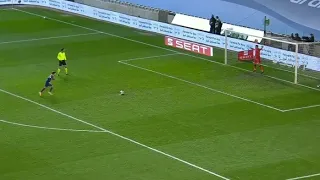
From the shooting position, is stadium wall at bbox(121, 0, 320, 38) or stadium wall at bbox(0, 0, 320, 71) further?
stadium wall at bbox(121, 0, 320, 38)

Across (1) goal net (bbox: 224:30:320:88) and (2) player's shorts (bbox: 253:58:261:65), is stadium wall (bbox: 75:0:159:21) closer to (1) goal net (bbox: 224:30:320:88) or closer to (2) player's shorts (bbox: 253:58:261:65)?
(1) goal net (bbox: 224:30:320:88)

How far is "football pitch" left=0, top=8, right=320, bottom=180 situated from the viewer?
3103 centimetres

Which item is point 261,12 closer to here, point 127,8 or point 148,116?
point 127,8

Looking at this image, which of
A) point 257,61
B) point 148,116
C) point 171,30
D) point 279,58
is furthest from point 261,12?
point 148,116

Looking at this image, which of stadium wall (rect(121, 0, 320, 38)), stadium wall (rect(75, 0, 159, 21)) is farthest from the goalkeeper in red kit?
stadium wall (rect(75, 0, 159, 21))

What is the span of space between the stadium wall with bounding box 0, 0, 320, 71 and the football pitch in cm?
187

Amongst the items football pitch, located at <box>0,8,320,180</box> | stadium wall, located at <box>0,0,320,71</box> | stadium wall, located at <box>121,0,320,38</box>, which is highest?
stadium wall, located at <box>121,0,320,38</box>

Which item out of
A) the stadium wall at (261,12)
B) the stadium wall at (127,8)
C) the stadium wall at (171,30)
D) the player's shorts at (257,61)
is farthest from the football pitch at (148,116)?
the stadium wall at (127,8)

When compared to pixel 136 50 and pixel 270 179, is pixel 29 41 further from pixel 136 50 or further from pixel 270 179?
pixel 270 179

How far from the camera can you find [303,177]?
29.7m

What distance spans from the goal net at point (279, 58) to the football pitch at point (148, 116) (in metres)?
0.49

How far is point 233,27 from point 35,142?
2689 cm

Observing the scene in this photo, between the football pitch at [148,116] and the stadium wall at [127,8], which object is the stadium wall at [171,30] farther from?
the stadium wall at [127,8]

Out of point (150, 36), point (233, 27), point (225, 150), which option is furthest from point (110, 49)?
point (225, 150)
